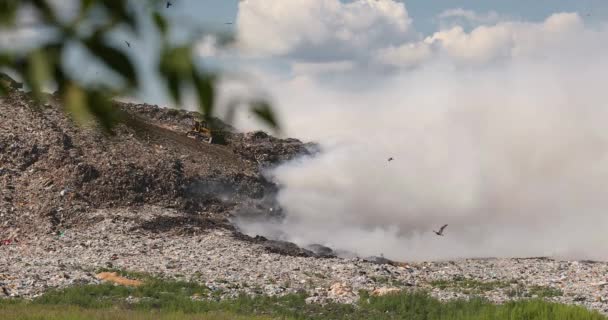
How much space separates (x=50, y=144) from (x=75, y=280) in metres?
10.9

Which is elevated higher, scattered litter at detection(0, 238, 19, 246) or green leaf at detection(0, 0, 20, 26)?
scattered litter at detection(0, 238, 19, 246)

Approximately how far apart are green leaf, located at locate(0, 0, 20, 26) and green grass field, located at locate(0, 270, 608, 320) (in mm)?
8993

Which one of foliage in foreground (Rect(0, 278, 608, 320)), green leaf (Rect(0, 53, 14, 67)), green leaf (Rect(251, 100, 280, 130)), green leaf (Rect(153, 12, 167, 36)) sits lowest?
green leaf (Rect(251, 100, 280, 130))

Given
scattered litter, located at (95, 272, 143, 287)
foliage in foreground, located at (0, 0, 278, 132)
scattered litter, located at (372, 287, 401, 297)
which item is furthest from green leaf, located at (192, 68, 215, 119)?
scattered litter, located at (95, 272, 143, 287)

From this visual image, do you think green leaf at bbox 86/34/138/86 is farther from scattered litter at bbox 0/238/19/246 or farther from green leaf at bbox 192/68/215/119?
scattered litter at bbox 0/238/19/246

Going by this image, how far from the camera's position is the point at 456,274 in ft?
55.4

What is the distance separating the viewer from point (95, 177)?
75.6ft

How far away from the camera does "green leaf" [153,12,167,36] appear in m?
1.44

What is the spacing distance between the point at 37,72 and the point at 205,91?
11.7 inches

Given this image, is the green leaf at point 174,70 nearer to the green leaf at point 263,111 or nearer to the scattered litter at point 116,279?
the green leaf at point 263,111

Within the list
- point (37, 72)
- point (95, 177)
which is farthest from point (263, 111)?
point (95, 177)

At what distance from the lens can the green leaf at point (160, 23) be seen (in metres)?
1.44

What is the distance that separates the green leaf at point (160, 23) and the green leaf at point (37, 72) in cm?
20

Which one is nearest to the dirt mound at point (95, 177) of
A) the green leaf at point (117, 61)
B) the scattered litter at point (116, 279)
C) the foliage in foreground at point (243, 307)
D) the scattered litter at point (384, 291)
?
the scattered litter at point (116, 279)
